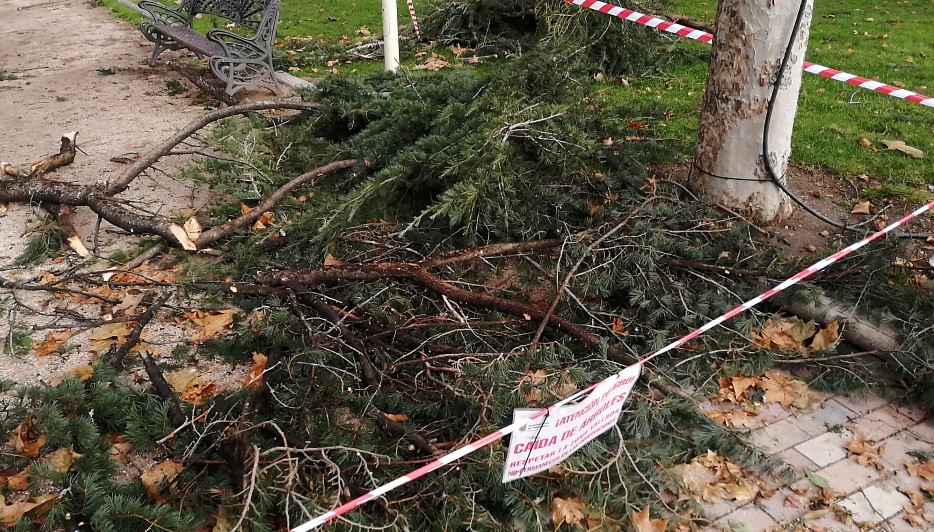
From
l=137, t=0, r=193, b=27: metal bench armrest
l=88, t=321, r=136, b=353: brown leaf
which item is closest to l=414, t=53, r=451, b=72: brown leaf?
l=137, t=0, r=193, b=27: metal bench armrest

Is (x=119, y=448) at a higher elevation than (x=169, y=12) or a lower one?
lower

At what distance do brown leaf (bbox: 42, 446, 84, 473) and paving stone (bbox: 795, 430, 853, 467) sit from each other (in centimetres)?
276

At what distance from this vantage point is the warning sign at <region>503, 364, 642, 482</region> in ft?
7.09

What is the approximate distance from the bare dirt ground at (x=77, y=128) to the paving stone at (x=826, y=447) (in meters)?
2.54

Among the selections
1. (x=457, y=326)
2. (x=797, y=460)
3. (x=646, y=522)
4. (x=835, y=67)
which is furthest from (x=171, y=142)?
(x=835, y=67)

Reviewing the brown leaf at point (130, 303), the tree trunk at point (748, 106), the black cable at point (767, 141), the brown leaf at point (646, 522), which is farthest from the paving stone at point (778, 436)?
the brown leaf at point (130, 303)

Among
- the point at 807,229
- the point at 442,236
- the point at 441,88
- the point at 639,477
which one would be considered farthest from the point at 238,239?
the point at 807,229

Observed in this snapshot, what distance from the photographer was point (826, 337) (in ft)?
11.1

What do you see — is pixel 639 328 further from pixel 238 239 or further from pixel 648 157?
pixel 238 239

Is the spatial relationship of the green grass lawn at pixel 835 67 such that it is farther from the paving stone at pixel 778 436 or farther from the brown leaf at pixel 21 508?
the brown leaf at pixel 21 508

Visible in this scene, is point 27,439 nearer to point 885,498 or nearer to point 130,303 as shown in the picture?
point 130,303

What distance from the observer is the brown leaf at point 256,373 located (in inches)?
117

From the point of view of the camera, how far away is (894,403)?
10.3ft

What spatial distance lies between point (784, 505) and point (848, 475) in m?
0.35
